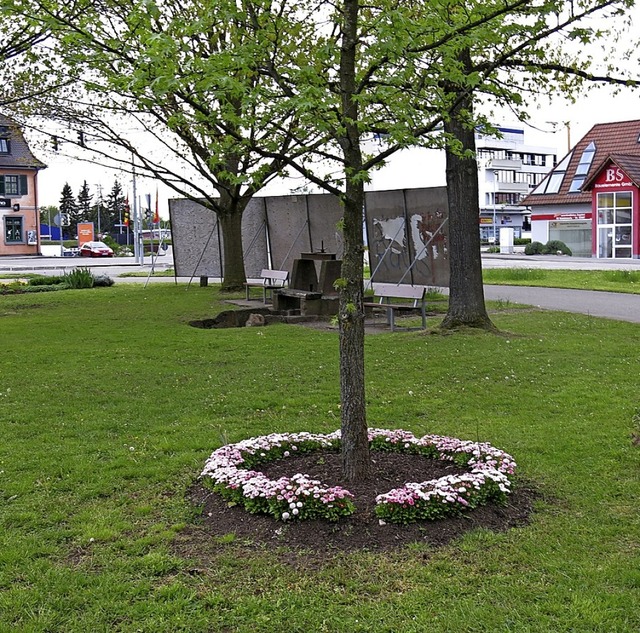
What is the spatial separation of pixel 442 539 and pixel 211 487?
1.67m

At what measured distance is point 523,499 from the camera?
18.4 ft

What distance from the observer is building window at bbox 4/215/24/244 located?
70.6 meters

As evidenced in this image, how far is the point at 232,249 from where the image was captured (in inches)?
912

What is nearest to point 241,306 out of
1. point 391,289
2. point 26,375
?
point 391,289

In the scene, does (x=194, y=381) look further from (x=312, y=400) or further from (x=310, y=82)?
(x=310, y=82)

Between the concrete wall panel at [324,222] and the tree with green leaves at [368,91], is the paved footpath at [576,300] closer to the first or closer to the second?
the concrete wall panel at [324,222]

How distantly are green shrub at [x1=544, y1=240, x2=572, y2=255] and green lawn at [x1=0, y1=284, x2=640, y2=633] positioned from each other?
41.0 meters

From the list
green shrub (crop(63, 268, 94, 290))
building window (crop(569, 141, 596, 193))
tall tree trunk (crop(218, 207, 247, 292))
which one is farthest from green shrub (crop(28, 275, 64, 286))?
building window (crop(569, 141, 596, 193))

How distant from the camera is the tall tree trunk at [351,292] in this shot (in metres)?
5.64

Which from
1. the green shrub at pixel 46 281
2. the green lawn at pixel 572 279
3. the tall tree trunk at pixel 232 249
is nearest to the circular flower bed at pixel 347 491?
the tall tree trunk at pixel 232 249

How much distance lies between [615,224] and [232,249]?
103 feet

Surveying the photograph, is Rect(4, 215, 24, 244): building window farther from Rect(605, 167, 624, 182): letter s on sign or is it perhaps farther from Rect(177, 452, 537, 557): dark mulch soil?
Rect(177, 452, 537, 557): dark mulch soil

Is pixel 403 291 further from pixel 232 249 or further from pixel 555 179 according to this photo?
pixel 555 179

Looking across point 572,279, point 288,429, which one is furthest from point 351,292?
point 572,279
